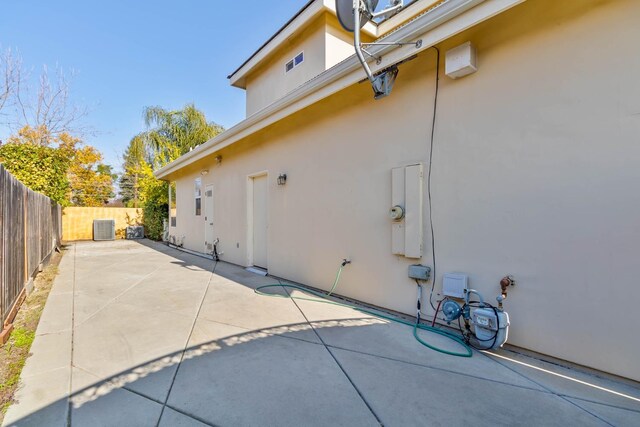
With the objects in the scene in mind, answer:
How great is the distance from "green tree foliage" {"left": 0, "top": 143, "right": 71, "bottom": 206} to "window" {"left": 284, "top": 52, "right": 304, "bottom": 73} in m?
7.87

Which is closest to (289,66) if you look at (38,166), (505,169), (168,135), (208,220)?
(208,220)

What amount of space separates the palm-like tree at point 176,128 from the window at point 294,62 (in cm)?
1051

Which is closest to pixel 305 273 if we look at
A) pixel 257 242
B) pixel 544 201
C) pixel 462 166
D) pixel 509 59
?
pixel 257 242

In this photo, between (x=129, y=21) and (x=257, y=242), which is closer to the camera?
(x=257, y=242)

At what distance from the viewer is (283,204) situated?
235 inches

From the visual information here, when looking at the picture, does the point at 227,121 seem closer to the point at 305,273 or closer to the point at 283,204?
the point at 283,204

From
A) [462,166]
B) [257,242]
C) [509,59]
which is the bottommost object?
[257,242]

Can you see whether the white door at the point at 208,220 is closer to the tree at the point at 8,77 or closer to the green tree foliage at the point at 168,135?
the green tree foliage at the point at 168,135

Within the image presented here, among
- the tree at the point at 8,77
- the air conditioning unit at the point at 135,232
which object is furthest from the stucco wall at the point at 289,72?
the air conditioning unit at the point at 135,232

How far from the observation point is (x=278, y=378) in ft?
7.61

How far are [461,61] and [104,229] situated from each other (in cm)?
1668

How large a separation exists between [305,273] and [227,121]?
48.7ft

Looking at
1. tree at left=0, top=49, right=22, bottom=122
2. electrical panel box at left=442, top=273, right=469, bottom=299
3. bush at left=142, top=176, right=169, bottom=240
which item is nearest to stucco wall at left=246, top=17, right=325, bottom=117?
electrical panel box at left=442, top=273, right=469, bottom=299

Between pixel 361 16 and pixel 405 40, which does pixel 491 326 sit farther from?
pixel 361 16
